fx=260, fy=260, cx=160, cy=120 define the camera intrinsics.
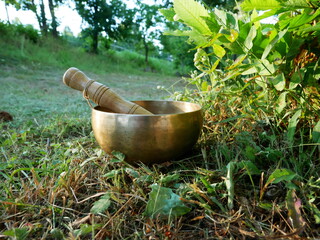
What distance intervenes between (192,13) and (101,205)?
22.7 inches

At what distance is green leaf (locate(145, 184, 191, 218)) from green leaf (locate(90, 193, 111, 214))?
0.36 ft

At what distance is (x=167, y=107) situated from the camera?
3.85 feet

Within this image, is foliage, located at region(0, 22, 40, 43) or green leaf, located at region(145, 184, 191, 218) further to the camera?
foliage, located at region(0, 22, 40, 43)

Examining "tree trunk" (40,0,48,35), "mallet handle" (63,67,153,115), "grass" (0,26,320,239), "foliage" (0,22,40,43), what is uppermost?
"tree trunk" (40,0,48,35)

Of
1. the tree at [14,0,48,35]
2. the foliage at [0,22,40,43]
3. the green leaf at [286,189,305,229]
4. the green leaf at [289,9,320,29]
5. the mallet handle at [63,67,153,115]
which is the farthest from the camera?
the tree at [14,0,48,35]

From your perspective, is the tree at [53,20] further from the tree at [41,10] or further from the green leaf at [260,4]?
the green leaf at [260,4]

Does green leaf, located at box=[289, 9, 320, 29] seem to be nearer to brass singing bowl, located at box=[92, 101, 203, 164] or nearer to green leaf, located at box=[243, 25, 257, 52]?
green leaf, located at box=[243, 25, 257, 52]

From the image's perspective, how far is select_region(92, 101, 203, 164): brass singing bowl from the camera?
2.71ft

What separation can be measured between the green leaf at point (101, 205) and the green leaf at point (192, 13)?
21.4 inches

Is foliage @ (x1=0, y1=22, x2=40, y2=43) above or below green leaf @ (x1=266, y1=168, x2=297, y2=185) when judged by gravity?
above

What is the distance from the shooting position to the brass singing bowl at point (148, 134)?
826 millimetres

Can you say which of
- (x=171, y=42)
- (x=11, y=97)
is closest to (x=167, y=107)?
(x=11, y=97)

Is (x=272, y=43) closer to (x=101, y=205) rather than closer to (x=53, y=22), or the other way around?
(x=101, y=205)

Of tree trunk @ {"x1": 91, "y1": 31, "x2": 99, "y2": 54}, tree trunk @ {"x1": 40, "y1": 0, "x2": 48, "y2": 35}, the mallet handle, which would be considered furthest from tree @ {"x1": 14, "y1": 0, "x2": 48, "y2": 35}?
the mallet handle
